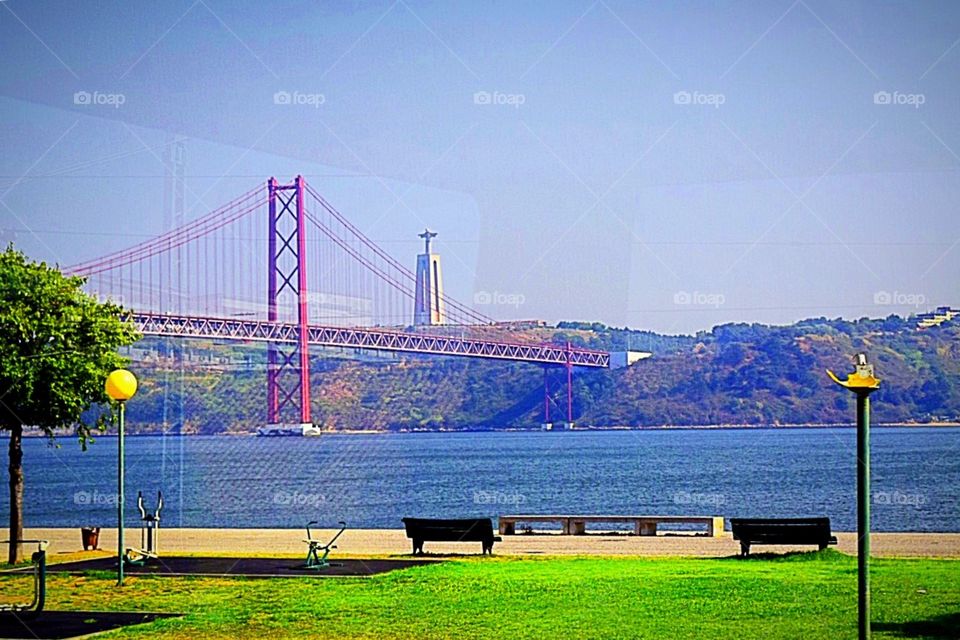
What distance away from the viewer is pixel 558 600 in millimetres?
11383

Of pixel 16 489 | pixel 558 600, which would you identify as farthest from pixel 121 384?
pixel 558 600

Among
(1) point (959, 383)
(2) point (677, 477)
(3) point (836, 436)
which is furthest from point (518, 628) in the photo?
(3) point (836, 436)

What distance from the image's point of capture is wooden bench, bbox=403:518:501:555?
15344 mm

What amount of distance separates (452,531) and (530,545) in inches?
71.6

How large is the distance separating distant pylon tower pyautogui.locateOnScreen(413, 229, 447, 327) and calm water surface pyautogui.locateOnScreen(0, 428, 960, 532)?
686 cm

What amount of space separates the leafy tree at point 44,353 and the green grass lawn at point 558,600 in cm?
279

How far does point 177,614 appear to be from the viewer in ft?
36.9

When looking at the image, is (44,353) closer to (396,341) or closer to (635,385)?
(396,341)

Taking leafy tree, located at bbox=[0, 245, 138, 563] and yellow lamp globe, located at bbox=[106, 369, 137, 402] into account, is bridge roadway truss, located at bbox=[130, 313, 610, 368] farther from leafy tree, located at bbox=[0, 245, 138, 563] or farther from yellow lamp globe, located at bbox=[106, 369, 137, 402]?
yellow lamp globe, located at bbox=[106, 369, 137, 402]

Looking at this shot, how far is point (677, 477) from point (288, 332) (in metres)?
17.3

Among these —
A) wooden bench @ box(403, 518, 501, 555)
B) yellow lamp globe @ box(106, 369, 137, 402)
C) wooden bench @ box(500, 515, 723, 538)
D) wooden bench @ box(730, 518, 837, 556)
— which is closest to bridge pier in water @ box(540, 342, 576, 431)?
wooden bench @ box(500, 515, 723, 538)
